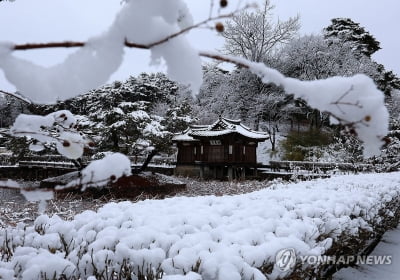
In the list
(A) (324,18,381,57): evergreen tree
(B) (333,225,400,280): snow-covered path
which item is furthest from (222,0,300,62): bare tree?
(B) (333,225,400,280): snow-covered path

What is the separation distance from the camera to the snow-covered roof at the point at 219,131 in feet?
66.0

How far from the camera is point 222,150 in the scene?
2088 centimetres

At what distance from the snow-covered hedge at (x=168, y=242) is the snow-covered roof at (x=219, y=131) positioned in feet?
53.4

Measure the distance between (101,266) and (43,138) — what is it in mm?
1096

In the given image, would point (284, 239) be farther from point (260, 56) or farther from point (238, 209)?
point (260, 56)

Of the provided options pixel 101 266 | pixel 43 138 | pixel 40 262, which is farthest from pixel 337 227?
pixel 43 138

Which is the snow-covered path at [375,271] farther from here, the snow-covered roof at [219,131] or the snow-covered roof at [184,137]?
the snow-covered roof at [184,137]

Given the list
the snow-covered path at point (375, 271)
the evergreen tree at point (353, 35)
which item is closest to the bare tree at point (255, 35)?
the evergreen tree at point (353, 35)

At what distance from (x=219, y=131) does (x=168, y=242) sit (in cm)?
1826

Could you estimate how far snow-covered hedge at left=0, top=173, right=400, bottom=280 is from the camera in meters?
1.92

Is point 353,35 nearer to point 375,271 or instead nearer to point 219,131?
point 219,131

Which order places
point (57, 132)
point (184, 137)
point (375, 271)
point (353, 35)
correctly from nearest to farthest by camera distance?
point (57, 132) → point (375, 271) → point (184, 137) → point (353, 35)

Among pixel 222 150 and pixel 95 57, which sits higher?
pixel 222 150

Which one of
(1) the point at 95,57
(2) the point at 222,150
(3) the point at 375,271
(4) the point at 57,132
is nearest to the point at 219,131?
(2) the point at 222,150
